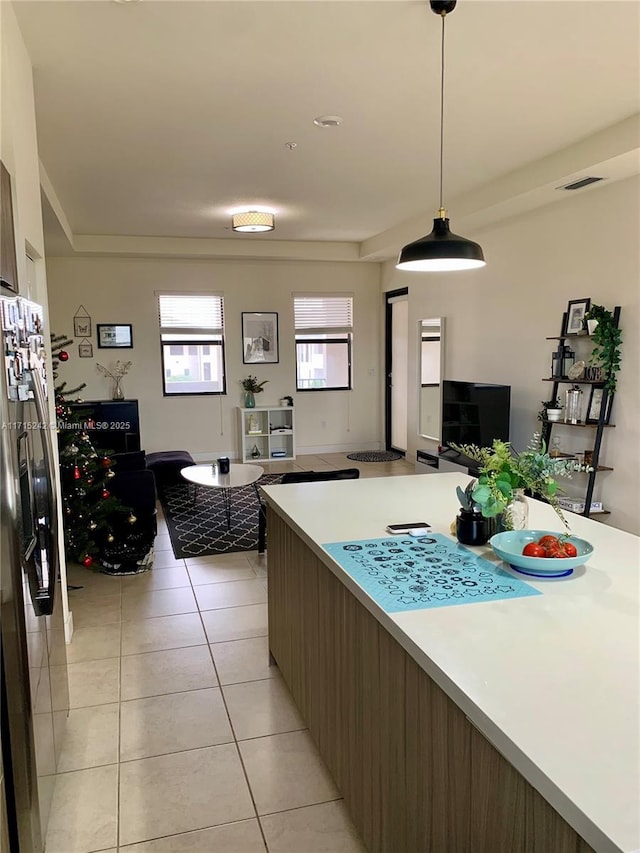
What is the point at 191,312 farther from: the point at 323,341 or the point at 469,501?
the point at 469,501

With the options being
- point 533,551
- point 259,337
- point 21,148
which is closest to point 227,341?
point 259,337

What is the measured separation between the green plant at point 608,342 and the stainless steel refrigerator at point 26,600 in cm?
386

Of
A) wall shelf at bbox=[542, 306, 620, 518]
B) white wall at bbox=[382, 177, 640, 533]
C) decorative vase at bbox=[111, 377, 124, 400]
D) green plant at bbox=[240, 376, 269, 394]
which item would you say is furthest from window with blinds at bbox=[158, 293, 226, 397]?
wall shelf at bbox=[542, 306, 620, 518]

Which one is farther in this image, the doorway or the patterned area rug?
the doorway

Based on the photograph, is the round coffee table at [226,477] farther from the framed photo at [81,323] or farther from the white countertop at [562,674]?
the white countertop at [562,674]

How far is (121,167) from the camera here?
470 centimetres

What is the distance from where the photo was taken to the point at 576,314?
16.4ft

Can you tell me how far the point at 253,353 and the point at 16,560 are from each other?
7.07 m

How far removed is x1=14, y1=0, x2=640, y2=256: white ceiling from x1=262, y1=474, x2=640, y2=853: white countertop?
225 centimetres

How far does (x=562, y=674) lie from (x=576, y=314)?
4.28 metres

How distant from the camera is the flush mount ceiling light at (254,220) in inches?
240

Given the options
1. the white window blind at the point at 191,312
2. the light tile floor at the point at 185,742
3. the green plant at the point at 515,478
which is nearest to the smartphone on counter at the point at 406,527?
the green plant at the point at 515,478

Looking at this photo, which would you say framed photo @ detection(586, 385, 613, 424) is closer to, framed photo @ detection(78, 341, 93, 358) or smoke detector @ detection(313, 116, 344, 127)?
smoke detector @ detection(313, 116, 344, 127)

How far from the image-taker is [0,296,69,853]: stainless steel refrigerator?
5.22ft
